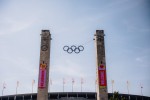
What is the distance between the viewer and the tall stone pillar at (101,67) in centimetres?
3778

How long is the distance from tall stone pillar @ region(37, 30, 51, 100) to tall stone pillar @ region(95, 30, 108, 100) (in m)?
10.1

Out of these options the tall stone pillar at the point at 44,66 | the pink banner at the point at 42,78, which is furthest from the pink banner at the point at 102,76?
the pink banner at the point at 42,78

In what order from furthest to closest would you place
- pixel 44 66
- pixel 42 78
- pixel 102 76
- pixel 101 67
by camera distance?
1. pixel 101 67
2. pixel 44 66
3. pixel 102 76
4. pixel 42 78

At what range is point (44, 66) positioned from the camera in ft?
128

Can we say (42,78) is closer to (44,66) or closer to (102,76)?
(44,66)

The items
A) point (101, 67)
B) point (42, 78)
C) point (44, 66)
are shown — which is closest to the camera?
point (42, 78)

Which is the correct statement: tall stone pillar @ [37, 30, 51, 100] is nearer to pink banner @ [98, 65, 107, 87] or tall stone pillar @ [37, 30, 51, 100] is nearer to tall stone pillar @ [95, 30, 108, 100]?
tall stone pillar @ [95, 30, 108, 100]

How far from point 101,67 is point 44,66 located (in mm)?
11428

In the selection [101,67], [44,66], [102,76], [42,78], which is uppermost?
[44,66]

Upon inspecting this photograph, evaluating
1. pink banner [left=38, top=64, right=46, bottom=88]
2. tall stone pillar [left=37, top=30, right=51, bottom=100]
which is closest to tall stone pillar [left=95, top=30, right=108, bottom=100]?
tall stone pillar [left=37, top=30, right=51, bottom=100]

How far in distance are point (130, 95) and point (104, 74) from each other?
3149cm

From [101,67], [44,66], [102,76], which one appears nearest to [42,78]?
[44,66]

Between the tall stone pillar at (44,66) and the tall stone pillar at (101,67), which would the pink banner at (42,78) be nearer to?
the tall stone pillar at (44,66)

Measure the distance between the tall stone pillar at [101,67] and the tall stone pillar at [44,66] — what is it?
1012cm
